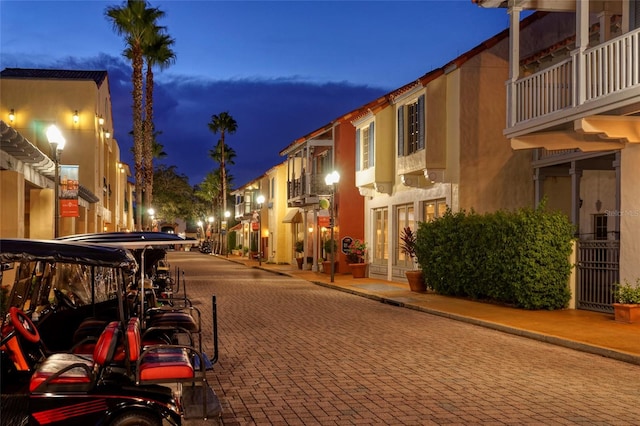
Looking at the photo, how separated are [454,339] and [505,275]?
21.0 ft

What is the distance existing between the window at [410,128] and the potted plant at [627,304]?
463 inches

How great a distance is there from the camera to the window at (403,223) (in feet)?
102

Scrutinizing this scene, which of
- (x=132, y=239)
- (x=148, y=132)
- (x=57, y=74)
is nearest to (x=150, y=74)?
(x=148, y=132)

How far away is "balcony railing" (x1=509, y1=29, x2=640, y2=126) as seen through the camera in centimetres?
1521

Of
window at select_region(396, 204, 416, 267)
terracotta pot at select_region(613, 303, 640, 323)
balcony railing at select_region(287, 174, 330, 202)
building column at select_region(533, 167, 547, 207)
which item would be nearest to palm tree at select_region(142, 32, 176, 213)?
balcony railing at select_region(287, 174, 330, 202)

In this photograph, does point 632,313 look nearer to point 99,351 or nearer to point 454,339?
point 454,339

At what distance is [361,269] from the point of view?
1379 inches

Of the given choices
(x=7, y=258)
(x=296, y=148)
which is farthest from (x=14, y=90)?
(x=7, y=258)

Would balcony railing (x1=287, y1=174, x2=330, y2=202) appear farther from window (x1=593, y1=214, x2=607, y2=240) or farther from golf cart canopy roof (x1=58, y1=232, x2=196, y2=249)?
golf cart canopy roof (x1=58, y1=232, x2=196, y2=249)

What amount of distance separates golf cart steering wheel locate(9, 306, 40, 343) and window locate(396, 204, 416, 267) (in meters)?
23.5

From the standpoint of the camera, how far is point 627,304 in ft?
A: 53.9

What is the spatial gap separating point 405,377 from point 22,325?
5.01m

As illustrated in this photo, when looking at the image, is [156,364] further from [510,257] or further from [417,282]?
[417,282]

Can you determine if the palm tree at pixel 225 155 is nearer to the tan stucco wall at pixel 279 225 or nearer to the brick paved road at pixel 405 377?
the tan stucco wall at pixel 279 225
